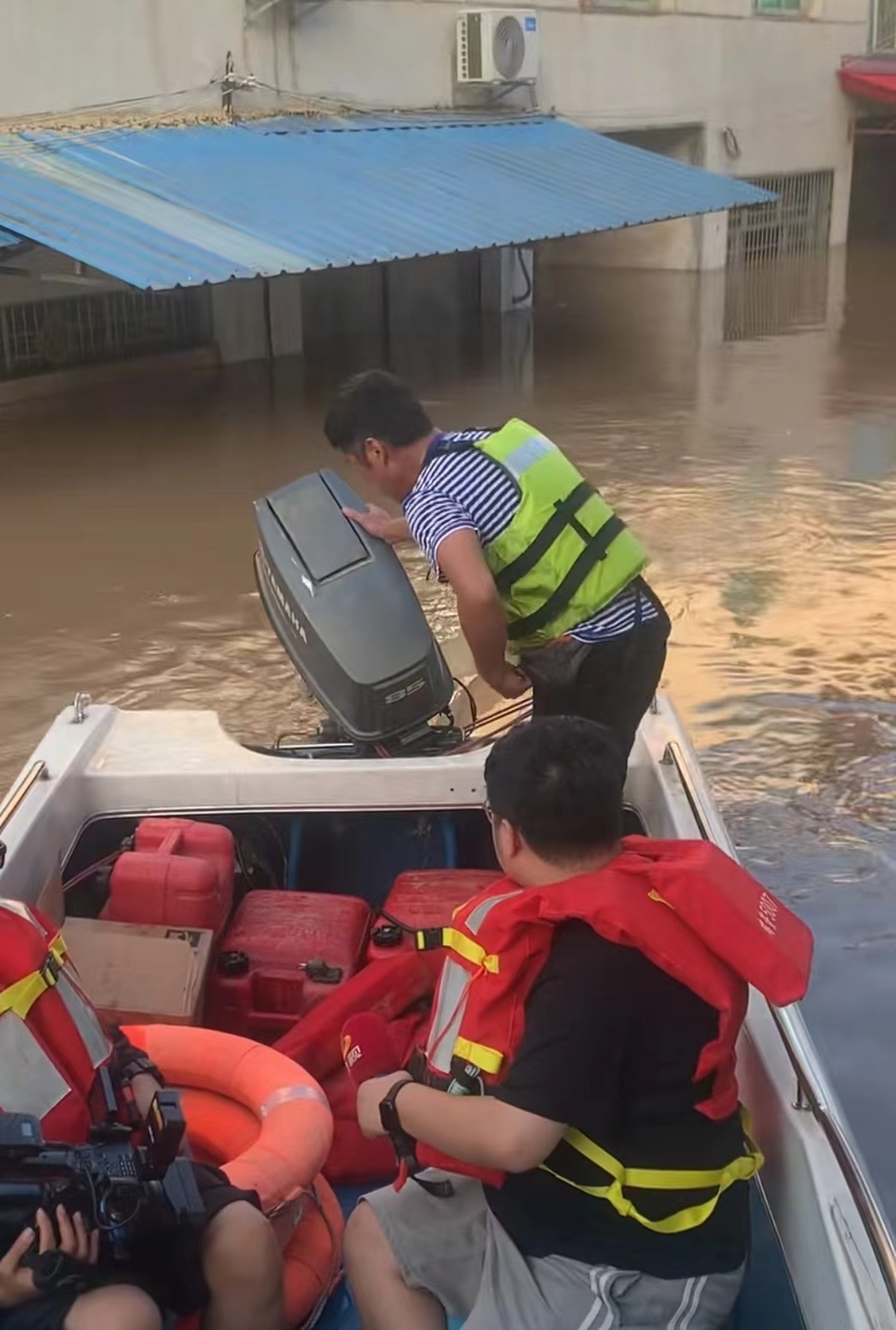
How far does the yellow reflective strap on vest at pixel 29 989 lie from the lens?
2.02m

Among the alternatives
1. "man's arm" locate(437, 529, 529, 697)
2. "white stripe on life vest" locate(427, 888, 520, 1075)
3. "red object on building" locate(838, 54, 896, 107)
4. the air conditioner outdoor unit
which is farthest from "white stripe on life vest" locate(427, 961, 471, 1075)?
"red object on building" locate(838, 54, 896, 107)

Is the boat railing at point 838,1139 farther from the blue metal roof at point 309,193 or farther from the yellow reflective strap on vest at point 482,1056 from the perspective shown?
the blue metal roof at point 309,193

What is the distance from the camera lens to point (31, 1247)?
188 centimetres

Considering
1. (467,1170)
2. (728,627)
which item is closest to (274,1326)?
(467,1170)

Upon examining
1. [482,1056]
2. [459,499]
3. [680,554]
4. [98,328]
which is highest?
[459,499]

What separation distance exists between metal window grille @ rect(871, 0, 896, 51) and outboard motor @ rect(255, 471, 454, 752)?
21.1 metres

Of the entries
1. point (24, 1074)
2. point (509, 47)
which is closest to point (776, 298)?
point (509, 47)

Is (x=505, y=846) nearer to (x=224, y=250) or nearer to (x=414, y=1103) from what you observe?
(x=414, y=1103)

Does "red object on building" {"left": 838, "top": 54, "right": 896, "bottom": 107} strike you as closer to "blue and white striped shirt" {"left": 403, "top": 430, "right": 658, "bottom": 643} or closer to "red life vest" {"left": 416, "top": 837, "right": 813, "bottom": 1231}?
"blue and white striped shirt" {"left": 403, "top": 430, "right": 658, "bottom": 643}

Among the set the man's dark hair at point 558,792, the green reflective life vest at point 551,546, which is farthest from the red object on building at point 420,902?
the man's dark hair at point 558,792

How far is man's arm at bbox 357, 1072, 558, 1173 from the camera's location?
1.83 metres

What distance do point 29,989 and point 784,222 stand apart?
847 inches

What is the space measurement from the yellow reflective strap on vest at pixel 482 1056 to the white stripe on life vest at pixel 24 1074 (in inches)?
22.6

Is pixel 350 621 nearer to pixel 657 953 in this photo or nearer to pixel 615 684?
pixel 615 684
